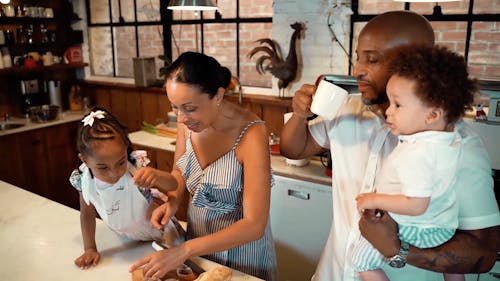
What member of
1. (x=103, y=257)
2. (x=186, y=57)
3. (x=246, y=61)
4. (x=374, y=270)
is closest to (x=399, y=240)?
(x=374, y=270)

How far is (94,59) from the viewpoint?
4934mm

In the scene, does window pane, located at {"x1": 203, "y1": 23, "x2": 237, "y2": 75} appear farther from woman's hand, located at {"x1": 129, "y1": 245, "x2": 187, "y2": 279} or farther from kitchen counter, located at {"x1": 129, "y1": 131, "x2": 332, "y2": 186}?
woman's hand, located at {"x1": 129, "y1": 245, "x2": 187, "y2": 279}

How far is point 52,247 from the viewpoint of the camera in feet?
4.86

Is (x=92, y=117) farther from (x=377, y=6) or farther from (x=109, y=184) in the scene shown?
(x=377, y=6)

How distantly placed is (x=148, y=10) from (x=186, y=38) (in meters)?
0.54

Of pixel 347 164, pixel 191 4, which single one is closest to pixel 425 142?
pixel 347 164

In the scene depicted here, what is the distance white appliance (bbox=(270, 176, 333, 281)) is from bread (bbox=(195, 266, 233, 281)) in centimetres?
131

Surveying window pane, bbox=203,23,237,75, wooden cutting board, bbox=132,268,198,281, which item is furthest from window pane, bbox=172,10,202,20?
wooden cutting board, bbox=132,268,198,281

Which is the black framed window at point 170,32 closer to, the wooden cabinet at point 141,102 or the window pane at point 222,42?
the window pane at point 222,42

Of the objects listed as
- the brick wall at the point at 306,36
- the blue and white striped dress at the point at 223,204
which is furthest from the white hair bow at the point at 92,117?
the brick wall at the point at 306,36

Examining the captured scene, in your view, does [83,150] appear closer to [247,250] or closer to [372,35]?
[247,250]

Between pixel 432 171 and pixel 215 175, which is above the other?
pixel 432 171

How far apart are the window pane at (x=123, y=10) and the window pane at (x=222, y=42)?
1.01m

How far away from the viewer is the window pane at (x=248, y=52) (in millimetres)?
3515
